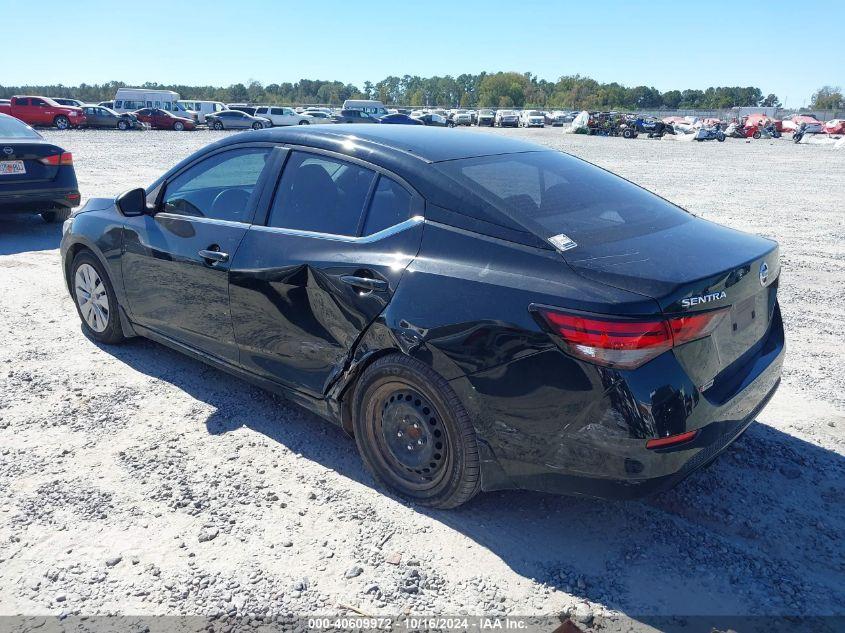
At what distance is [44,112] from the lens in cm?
3731

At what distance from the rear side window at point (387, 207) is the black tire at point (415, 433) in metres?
0.66

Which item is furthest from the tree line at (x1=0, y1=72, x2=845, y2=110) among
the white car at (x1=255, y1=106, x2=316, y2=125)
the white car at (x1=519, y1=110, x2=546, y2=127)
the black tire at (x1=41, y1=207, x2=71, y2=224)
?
the black tire at (x1=41, y1=207, x2=71, y2=224)

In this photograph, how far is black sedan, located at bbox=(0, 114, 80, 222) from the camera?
846 cm

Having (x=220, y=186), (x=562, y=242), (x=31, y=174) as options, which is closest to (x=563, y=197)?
(x=562, y=242)

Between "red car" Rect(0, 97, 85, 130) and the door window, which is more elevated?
the door window

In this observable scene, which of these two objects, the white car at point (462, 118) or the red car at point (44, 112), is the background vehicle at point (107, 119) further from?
the white car at point (462, 118)

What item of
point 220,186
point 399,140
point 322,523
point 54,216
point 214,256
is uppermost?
point 399,140

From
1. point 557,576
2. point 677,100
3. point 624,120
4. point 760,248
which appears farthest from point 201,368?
point 677,100

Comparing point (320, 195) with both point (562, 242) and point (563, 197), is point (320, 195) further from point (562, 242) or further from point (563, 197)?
point (562, 242)

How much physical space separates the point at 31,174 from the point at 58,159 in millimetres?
448

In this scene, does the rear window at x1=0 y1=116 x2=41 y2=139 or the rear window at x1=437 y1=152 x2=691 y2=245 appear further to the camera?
the rear window at x1=0 y1=116 x2=41 y2=139

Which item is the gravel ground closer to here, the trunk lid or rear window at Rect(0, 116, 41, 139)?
the trunk lid

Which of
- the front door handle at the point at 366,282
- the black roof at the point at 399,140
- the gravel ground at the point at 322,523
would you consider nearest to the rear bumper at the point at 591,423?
the gravel ground at the point at 322,523

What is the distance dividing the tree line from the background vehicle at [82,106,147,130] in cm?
8262
